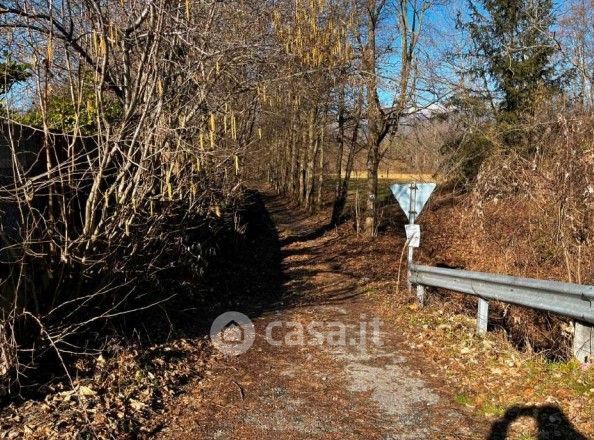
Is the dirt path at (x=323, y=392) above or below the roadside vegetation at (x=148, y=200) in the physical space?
below

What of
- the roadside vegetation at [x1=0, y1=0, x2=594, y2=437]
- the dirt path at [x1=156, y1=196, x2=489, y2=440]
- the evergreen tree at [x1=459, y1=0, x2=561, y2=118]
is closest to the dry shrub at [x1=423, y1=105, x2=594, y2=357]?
the roadside vegetation at [x1=0, y1=0, x2=594, y2=437]

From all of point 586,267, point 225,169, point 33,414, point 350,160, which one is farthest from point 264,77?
point 350,160

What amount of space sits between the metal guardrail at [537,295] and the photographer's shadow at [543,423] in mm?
906

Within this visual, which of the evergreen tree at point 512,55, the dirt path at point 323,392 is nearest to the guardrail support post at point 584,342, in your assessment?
the dirt path at point 323,392

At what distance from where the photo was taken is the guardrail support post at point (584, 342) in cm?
A: 537

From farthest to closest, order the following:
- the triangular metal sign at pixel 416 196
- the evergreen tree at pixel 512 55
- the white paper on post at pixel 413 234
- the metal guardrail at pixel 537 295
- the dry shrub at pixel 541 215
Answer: the evergreen tree at pixel 512 55
the triangular metal sign at pixel 416 196
the white paper on post at pixel 413 234
the dry shrub at pixel 541 215
the metal guardrail at pixel 537 295

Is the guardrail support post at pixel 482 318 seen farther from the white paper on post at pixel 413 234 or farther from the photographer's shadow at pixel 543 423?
the white paper on post at pixel 413 234

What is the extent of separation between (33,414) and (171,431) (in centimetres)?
117

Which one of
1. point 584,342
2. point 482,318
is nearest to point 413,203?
point 482,318

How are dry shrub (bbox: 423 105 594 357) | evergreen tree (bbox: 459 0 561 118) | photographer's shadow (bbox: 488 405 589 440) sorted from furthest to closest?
evergreen tree (bbox: 459 0 561 118), dry shrub (bbox: 423 105 594 357), photographer's shadow (bbox: 488 405 589 440)

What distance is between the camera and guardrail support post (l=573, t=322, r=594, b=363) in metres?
5.37

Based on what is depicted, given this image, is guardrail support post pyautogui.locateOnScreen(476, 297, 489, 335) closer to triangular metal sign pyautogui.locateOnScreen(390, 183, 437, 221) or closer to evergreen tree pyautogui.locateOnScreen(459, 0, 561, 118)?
triangular metal sign pyautogui.locateOnScreen(390, 183, 437, 221)

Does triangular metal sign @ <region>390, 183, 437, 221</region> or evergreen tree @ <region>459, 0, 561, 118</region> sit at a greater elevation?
evergreen tree @ <region>459, 0, 561, 118</region>

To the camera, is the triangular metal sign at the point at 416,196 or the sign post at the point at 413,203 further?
the triangular metal sign at the point at 416,196
